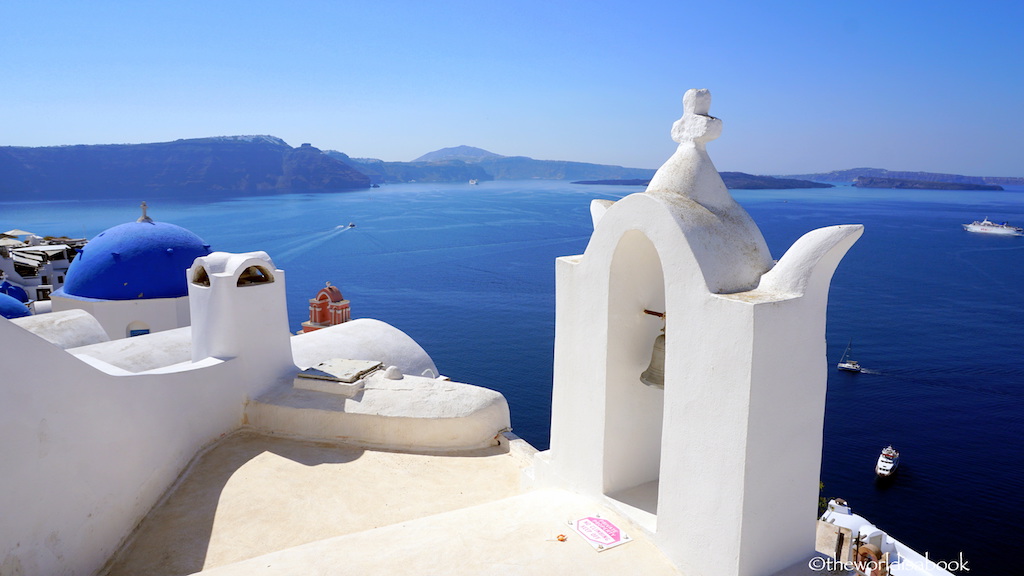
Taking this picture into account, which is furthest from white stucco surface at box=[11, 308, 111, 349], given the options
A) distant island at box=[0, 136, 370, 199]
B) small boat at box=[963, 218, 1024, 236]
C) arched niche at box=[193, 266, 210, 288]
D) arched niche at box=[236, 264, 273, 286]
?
distant island at box=[0, 136, 370, 199]

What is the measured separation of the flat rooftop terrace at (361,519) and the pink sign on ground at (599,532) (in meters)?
0.06

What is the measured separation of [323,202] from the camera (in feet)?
444

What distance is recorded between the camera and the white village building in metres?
4.08

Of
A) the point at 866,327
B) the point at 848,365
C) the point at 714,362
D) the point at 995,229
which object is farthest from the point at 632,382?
the point at 995,229

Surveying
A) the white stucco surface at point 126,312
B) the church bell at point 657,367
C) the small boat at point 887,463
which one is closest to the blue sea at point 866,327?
the small boat at point 887,463

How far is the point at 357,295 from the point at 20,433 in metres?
46.8

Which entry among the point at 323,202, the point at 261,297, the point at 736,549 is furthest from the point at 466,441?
the point at 323,202

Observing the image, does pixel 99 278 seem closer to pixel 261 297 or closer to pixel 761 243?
pixel 261 297

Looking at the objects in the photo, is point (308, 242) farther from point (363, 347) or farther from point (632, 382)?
point (632, 382)

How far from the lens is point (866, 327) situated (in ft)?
137

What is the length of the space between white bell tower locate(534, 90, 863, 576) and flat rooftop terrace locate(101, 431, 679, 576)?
0.54m

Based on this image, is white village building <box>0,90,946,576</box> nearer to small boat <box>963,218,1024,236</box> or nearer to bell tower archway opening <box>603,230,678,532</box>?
bell tower archway opening <box>603,230,678,532</box>

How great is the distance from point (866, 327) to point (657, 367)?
43.2 metres

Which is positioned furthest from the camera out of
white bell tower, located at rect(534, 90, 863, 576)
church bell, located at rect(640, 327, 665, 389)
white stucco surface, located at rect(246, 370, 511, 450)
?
white stucco surface, located at rect(246, 370, 511, 450)
